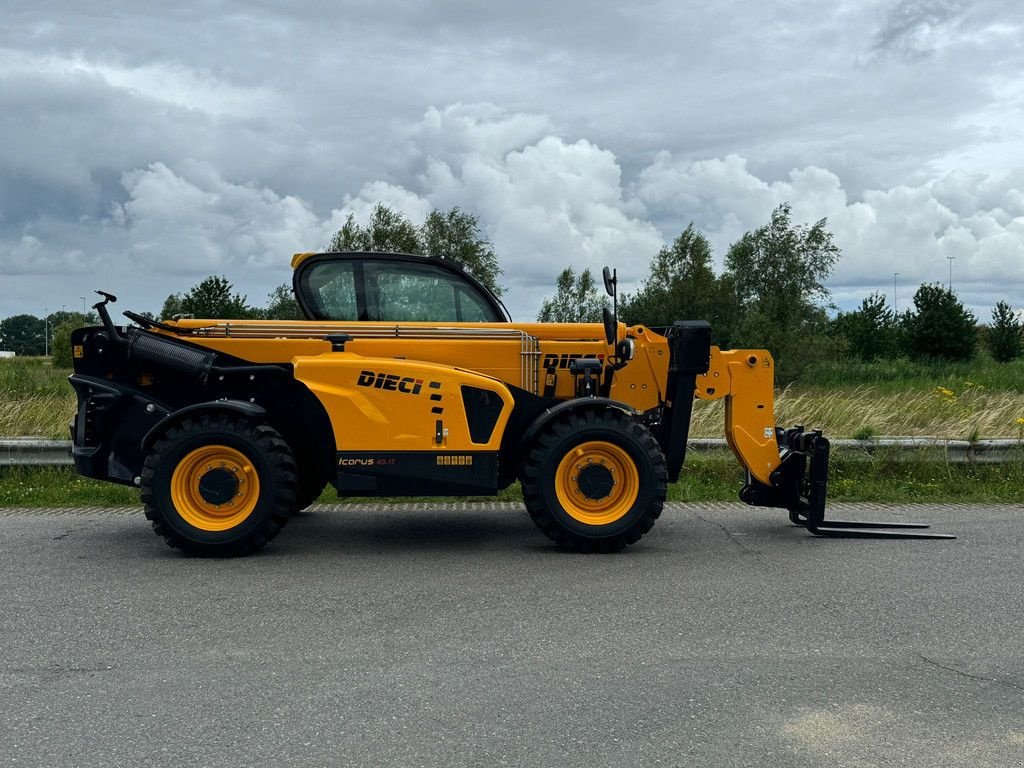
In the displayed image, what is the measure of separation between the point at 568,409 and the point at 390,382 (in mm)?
1298

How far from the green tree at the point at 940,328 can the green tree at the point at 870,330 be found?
91.7 inches

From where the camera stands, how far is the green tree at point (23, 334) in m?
140

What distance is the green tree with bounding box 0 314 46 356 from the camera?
13962 cm

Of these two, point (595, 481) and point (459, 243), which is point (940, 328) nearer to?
point (459, 243)

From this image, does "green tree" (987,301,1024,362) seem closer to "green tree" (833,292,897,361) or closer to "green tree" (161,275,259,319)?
"green tree" (833,292,897,361)

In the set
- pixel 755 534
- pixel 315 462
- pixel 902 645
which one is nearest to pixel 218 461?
pixel 315 462

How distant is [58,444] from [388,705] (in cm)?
797

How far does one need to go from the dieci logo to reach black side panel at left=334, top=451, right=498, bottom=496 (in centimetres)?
46

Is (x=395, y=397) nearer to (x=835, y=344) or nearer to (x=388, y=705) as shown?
(x=388, y=705)

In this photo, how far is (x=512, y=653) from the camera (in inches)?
194

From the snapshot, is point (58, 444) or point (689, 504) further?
point (58, 444)

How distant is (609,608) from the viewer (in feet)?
19.0

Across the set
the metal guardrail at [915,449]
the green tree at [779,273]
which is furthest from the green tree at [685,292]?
the metal guardrail at [915,449]

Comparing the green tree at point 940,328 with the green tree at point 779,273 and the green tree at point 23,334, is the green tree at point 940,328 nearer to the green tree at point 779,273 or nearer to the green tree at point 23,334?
the green tree at point 779,273
